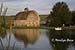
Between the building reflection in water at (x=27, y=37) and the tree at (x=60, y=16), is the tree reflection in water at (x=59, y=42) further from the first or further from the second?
the tree at (x=60, y=16)

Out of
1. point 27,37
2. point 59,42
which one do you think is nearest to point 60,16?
point 27,37

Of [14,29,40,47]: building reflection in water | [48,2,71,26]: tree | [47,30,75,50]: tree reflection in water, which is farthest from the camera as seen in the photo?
[48,2,71,26]: tree

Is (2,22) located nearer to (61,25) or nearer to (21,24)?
(61,25)

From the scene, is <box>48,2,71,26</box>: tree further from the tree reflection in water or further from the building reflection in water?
the tree reflection in water

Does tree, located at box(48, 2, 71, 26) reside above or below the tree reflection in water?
above

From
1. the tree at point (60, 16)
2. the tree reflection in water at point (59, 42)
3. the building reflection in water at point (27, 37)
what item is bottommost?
the building reflection in water at point (27, 37)

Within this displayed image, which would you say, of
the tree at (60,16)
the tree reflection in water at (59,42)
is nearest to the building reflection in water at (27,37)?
the tree reflection in water at (59,42)

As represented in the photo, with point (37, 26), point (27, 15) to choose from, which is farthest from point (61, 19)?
point (27, 15)

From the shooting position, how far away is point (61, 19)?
64688 millimetres

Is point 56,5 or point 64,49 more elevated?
point 56,5

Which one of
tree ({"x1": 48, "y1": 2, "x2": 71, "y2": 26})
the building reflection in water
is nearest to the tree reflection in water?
the building reflection in water

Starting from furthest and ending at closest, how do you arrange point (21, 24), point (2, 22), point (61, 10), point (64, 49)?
1. point (21, 24)
2. point (61, 10)
3. point (64, 49)
4. point (2, 22)

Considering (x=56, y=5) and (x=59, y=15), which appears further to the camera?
(x=56, y=5)

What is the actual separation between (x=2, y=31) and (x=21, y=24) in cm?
7406
